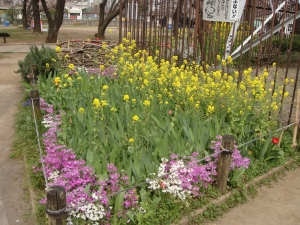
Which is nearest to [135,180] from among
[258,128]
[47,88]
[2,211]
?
[2,211]

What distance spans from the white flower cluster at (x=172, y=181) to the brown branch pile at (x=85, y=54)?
16.2 ft

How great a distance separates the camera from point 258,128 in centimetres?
354

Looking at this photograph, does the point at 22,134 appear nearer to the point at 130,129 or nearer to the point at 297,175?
the point at 130,129

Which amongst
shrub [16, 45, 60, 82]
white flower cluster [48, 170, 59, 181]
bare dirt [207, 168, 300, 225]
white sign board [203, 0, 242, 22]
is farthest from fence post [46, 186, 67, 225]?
white sign board [203, 0, 242, 22]

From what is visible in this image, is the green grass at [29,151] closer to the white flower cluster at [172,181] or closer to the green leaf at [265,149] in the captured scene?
the white flower cluster at [172,181]

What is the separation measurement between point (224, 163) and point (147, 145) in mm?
739

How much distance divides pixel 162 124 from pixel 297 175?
1.50m

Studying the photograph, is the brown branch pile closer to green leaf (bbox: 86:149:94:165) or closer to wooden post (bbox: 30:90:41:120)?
wooden post (bbox: 30:90:41:120)

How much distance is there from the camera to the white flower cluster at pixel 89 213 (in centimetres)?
242

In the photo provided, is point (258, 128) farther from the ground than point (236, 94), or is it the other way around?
point (236, 94)

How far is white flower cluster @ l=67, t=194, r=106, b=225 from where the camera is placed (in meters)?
2.42

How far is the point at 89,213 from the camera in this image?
245 cm

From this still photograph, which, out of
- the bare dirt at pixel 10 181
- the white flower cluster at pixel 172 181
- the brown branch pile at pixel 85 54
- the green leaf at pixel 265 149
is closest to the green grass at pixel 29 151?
the bare dirt at pixel 10 181

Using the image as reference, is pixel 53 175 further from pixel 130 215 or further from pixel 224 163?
pixel 224 163
